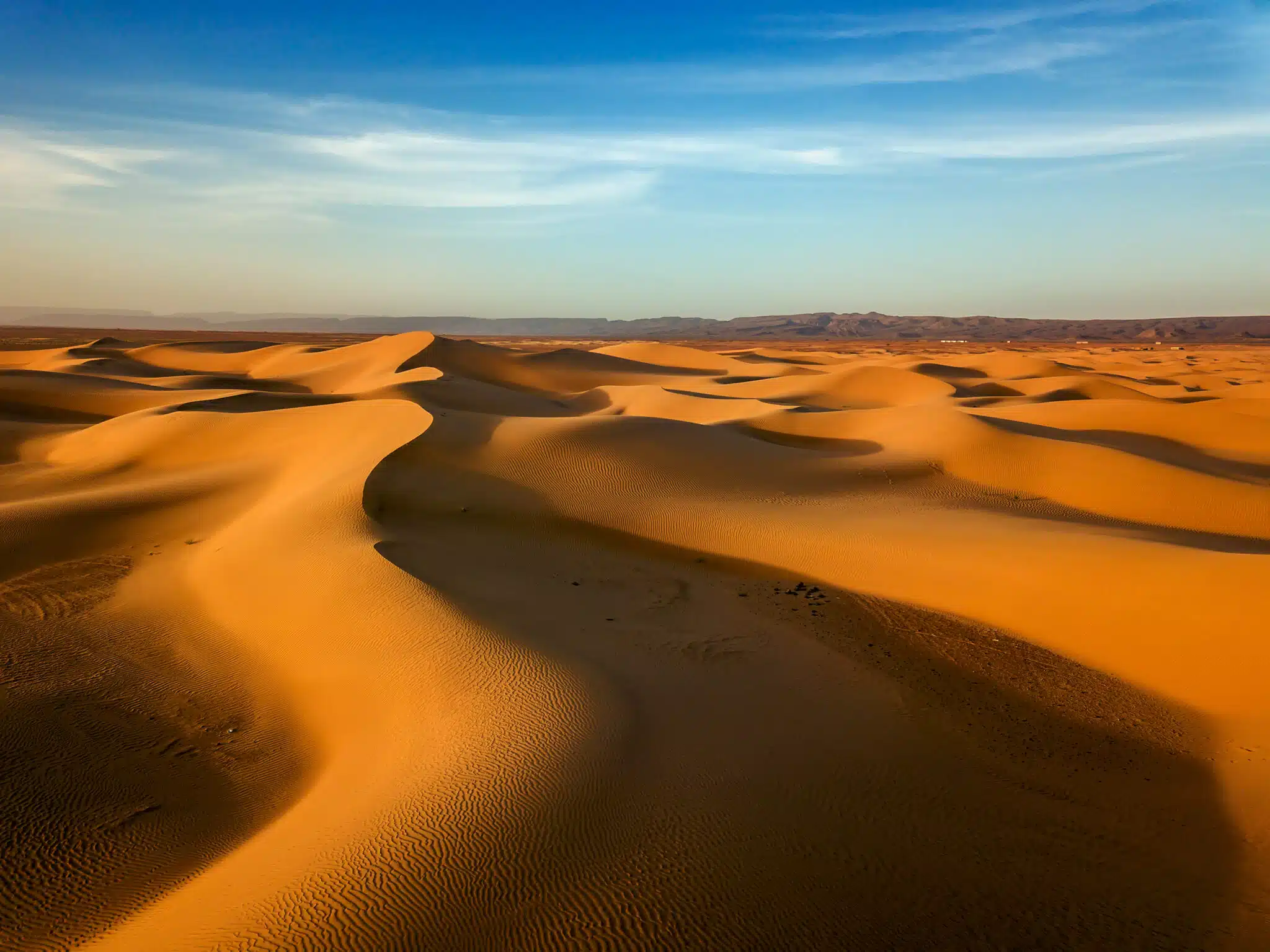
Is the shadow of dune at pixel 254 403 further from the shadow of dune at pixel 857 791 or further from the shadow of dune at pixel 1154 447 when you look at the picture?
the shadow of dune at pixel 1154 447

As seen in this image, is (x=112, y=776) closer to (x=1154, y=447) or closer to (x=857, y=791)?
(x=857, y=791)

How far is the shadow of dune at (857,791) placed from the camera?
4258 mm

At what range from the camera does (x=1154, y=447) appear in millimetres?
21297

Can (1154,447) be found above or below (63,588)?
above

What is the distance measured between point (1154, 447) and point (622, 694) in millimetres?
20134

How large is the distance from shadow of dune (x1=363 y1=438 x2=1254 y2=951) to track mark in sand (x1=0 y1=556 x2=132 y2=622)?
3.84 metres

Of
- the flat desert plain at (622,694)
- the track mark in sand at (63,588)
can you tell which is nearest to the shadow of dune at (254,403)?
the flat desert plain at (622,694)

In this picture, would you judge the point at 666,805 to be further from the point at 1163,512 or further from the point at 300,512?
the point at 1163,512

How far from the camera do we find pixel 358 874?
430cm

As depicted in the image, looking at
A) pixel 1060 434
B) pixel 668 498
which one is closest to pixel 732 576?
pixel 668 498

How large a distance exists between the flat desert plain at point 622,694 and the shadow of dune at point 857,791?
3 centimetres

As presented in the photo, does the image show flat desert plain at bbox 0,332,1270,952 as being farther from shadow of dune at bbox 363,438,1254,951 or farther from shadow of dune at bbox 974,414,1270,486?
shadow of dune at bbox 974,414,1270,486

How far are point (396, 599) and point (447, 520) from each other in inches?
160

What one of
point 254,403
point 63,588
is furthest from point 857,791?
point 254,403
